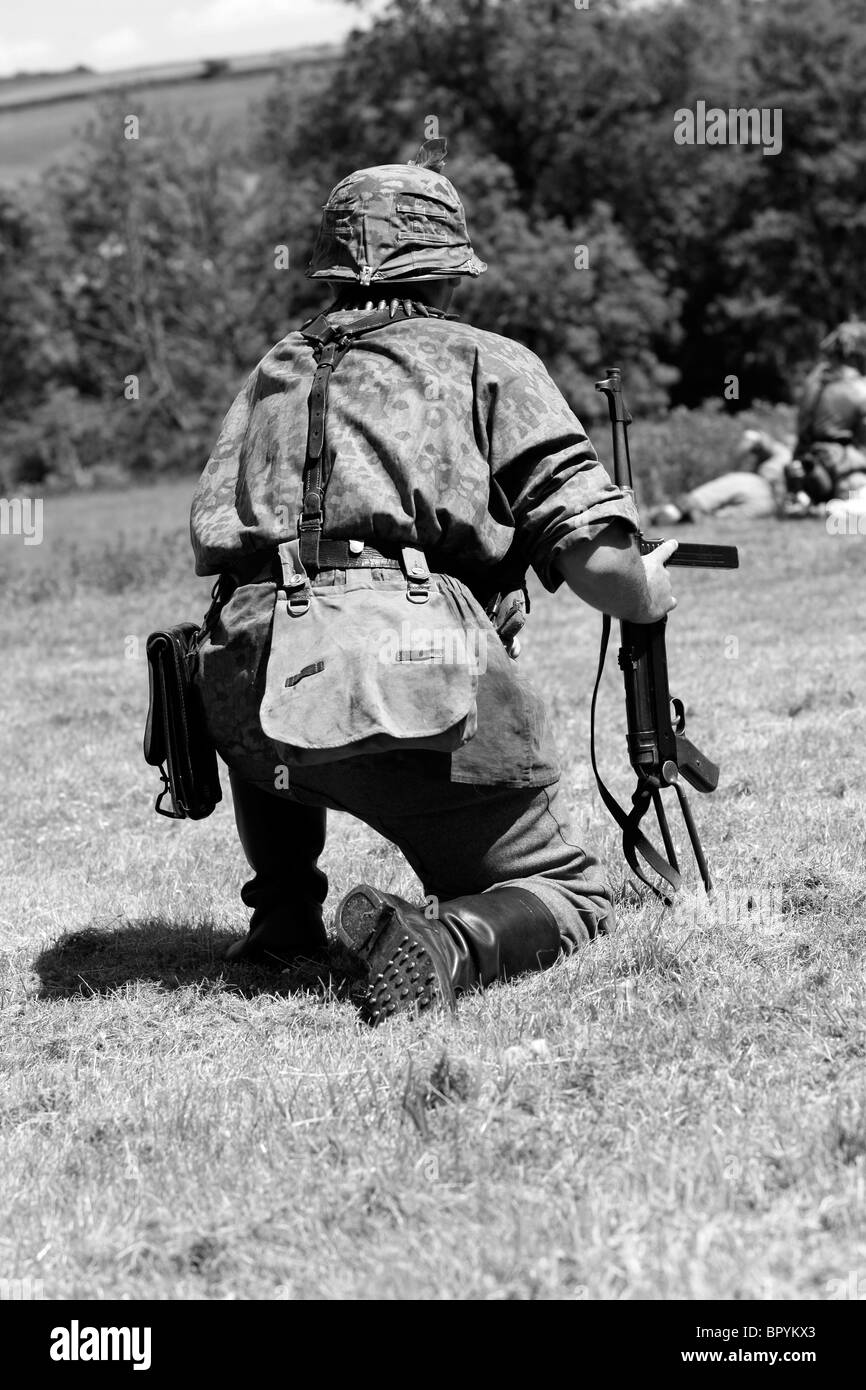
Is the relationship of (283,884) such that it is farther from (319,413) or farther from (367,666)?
(319,413)

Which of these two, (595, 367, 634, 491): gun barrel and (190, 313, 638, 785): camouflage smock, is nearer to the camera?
(190, 313, 638, 785): camouflage smock

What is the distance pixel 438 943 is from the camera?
12.9 ft

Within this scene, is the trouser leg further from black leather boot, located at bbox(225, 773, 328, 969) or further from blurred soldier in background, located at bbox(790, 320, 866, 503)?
blurred soldier in background, located at bbox(790, 320, 866, 503)

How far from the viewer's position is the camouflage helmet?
4.17 m

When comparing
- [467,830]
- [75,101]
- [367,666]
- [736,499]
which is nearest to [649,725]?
[467,830]

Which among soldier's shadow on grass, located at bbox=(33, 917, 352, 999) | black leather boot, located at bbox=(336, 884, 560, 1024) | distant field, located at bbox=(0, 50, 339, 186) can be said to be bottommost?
soldier's shadow on grass, located at bbox=(33, 917, 352, 999)

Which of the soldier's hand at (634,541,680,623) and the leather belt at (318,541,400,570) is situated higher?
the leather belt at (318,541,400,570)

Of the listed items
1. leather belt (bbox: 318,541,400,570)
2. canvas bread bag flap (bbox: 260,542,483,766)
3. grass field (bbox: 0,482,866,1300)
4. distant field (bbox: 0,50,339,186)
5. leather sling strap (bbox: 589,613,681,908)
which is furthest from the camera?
distant field (bbox: 0,50,339,186)

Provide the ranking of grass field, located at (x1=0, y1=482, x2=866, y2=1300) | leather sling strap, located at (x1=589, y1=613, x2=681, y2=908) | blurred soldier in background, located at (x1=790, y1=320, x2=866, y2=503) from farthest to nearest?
blurred soldier in background, located at (x1=790, y1=320, x2=866, y2=503) → leather sling strap, located at (x1=589, y1=613, x2=681, y2=908) → grass field, located at (x1=0, y1=482, x2=866, y2=1300)

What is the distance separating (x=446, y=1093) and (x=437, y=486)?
1433 millimetres

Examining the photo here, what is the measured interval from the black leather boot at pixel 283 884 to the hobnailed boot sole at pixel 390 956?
81 centimetres

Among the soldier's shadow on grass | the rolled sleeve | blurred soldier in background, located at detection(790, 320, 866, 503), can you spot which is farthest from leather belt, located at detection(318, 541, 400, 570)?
blurred soldier in background, located at detection(790, 320, 866, 503)
